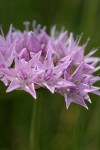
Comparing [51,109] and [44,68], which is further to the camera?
[51,109]

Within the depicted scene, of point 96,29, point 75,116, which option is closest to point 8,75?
point 75,116

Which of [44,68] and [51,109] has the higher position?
[44,68]

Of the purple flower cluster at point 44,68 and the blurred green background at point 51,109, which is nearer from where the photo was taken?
the purple flower cluster at point 44,68

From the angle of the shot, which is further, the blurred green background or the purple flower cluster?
the blurred green background

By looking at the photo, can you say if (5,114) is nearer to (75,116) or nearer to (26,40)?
(75,116)
